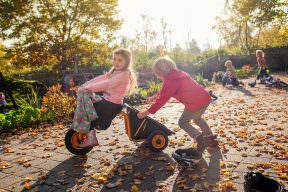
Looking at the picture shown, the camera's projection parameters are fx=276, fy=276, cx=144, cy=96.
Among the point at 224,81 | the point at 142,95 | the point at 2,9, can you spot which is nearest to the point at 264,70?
the point at 224,81

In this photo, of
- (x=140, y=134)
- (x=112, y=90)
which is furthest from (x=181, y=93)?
(x=112, y=90)

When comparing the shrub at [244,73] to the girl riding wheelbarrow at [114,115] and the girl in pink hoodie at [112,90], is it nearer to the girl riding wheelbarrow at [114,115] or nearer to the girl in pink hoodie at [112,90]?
the girl riding wheelbarrow at [114,115]

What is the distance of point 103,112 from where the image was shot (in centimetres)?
429

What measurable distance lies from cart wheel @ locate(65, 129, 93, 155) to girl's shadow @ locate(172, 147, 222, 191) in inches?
67.1

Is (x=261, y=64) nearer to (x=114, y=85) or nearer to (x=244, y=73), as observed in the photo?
(x=244, y=73)

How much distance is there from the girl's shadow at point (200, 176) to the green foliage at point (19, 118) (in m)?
5.00

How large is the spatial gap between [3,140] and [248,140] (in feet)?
16.5

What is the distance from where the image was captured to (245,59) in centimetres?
2195

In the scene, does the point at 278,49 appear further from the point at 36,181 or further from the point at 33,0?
the point at 36,181

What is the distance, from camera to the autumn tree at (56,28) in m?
16.8

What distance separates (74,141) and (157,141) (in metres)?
1.31

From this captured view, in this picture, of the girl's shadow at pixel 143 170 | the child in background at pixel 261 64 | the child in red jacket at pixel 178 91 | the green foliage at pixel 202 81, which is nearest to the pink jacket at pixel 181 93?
the child in red jacket at pixel 178 91

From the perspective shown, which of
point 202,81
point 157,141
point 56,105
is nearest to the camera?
point 157,141

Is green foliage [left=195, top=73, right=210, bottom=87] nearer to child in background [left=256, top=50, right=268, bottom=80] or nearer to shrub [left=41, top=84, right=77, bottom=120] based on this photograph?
child in background [left=256, top=50, right=268, bottom=80]
